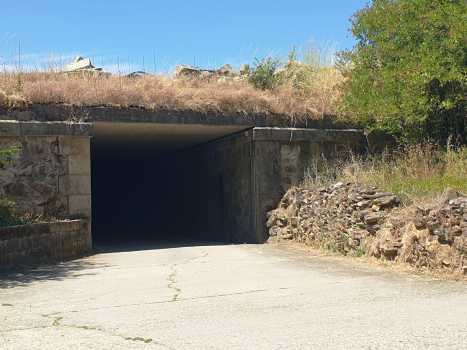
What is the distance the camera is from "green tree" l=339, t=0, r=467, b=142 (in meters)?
8.98

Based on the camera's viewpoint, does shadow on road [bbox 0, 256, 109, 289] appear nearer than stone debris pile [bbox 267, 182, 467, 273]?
No

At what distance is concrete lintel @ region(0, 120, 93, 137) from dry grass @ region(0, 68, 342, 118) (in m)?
0.44

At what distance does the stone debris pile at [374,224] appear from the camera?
6.32 m

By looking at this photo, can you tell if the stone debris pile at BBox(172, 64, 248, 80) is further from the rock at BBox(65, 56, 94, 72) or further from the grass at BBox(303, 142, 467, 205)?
the grass at BBox(303, 142, 467, 205)

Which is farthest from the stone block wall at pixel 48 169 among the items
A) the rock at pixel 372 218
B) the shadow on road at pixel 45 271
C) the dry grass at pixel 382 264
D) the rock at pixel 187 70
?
the rock at pixel 372 218

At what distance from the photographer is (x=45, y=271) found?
7902mm

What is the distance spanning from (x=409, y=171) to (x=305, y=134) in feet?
9.04

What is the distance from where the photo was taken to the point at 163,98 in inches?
423

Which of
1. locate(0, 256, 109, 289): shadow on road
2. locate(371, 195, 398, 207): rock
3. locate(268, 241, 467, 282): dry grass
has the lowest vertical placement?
locate(0, 256, 109, 289): shadow on road

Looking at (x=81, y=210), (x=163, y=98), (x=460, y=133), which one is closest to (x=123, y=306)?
(x=81, y=210)

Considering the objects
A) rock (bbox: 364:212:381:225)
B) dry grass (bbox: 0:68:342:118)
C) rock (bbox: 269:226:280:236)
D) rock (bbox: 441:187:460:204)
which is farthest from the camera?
rock (bbox: 269:226:280:236)

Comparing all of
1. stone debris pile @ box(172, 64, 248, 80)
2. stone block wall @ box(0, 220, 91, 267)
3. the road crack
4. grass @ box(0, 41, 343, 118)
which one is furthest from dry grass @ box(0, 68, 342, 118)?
the road crack

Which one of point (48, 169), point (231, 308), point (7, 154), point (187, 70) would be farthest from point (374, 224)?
point (187, 70)

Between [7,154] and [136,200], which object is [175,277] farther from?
[136,200]
